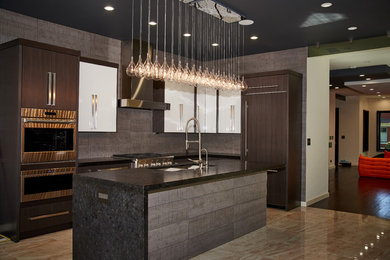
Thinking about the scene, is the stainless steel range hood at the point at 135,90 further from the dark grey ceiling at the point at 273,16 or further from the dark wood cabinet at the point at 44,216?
the dark wood cabinet at the point at 44,216

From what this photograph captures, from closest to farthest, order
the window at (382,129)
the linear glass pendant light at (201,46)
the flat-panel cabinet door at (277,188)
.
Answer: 1. the linear glass pendant light at (201,46)
2. the flat-panel cabinet door at (277,188)
3. the window at (382,129)

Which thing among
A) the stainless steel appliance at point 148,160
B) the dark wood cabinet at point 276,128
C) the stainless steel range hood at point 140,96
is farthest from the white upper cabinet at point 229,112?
the stainless steel appliance at point 148,160

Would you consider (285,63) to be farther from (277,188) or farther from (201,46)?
(277,188)

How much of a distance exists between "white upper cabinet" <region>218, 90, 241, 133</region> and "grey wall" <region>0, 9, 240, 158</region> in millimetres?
489

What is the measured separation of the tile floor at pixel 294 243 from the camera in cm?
362

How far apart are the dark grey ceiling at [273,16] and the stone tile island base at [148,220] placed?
225 centimetres

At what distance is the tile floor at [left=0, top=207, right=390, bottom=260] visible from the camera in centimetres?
362

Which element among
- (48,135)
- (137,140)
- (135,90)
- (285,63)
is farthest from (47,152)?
(285,63)

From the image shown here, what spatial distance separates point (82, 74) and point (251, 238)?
3257mm

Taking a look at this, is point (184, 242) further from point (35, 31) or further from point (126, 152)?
point (35, 31)

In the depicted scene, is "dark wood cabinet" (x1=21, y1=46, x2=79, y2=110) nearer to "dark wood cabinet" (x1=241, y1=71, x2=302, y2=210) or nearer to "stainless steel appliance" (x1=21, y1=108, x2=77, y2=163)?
"stainless steel appliance" (x1=21, y1=108, x2=77, y2=163)

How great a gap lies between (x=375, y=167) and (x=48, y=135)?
30.4 ft

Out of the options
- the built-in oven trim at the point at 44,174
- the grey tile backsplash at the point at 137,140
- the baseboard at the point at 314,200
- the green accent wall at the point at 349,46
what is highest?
the green accent wall at the point at 349,46

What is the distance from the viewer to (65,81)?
174 inches
